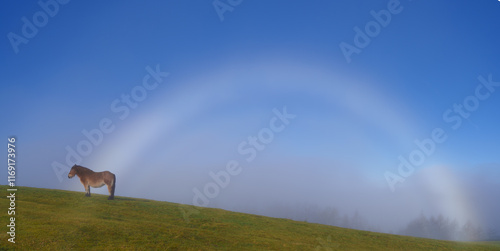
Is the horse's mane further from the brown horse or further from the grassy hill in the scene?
the grassy hill

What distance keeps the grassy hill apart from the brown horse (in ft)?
6.21

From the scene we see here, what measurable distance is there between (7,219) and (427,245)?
1704 inches

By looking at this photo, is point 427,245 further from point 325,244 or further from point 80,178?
point 80,178

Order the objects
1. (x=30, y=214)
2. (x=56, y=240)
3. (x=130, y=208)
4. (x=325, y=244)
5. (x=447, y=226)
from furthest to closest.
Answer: (x=447, y=226), (x=130, y=208), (x=325, y=244), (x=30, y=214), (x=56, y=240)

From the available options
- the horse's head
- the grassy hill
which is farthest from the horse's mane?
the grassy hill

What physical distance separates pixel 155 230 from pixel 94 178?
1732 centimetres

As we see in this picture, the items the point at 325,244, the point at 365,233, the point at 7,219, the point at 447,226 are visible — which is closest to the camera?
the point at 7,219

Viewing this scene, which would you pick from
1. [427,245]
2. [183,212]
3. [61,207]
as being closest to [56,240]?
[61,207]

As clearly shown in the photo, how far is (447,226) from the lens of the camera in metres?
189

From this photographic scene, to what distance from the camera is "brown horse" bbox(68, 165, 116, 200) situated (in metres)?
38.8

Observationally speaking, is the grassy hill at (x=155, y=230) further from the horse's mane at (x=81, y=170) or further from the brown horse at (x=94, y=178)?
the horse's mane at (x=81, y=170)

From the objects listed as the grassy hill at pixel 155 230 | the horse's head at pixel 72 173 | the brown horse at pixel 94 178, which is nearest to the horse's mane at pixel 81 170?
the brown horse at pixel 94 178

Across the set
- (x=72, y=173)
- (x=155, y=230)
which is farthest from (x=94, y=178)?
(x=155, y=230)

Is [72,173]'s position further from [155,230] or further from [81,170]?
[155,230]
